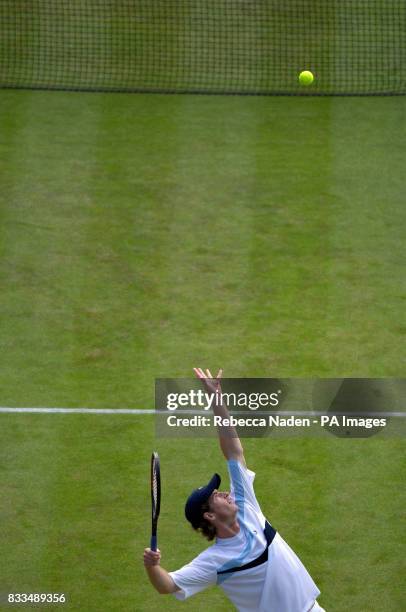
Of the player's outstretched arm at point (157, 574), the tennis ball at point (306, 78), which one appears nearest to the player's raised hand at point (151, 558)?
the player's outstretched arm at point (157, 574)

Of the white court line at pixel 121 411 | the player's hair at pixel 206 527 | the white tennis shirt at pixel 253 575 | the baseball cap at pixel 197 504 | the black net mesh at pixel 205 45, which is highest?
the black net mesh at pixel 205 45

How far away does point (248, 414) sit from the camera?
35.6ft

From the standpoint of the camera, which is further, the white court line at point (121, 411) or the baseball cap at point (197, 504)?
→ the white court line at point (121, 411)

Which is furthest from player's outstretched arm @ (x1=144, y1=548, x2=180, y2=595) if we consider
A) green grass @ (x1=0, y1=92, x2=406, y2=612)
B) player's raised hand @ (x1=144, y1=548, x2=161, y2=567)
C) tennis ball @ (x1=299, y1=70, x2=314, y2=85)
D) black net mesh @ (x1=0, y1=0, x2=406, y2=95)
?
black net mesh @ (x1=0, y1=0, x2=406, y2=95)

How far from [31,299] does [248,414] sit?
3086 mm

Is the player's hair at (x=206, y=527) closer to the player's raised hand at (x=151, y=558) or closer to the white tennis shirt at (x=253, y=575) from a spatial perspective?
the white tennis shirt at (x=253, y=575)

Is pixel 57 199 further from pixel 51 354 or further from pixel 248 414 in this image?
pixel 248 414

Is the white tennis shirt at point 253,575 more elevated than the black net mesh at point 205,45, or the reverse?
the black net mesh at point 205,45

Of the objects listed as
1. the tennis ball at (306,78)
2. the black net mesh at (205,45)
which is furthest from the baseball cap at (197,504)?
the black net mesh at (205,45)

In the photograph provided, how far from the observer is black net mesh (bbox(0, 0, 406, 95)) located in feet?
54.2
